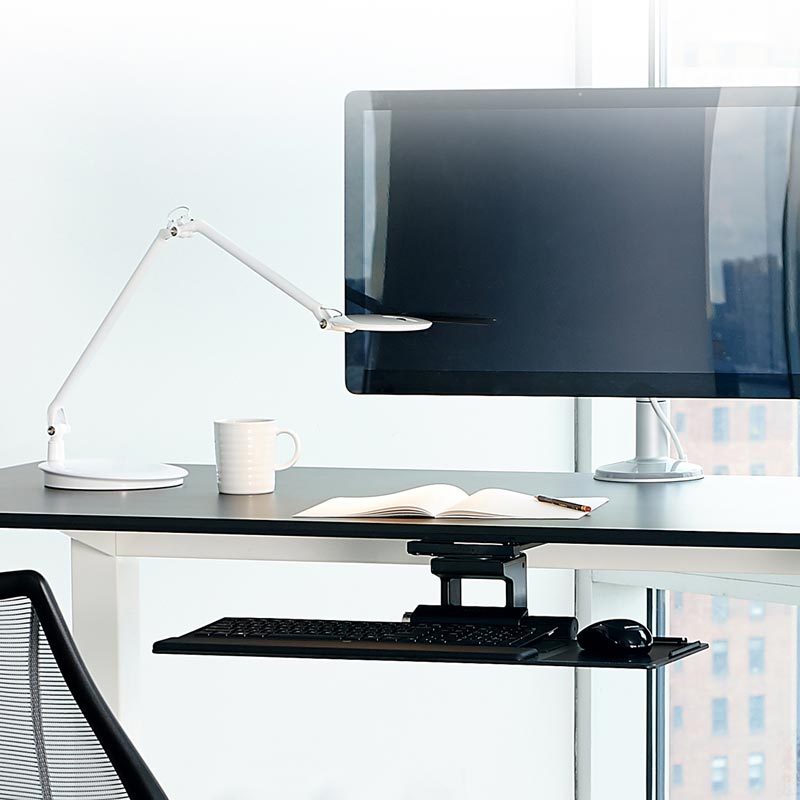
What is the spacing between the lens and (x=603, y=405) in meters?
2.61

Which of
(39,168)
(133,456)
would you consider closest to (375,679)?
(133,456)

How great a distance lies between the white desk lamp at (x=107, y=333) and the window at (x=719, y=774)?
48.9 inches

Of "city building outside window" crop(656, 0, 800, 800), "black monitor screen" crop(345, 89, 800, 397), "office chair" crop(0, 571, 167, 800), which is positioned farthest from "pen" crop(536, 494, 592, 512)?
"city building outside window" crop(656, 0, 800, 800)

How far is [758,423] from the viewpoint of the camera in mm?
2393

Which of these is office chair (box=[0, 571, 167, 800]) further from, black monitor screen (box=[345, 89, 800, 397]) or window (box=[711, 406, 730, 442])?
window (box=[711, 406, 730, 442])

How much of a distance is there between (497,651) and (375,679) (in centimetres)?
127

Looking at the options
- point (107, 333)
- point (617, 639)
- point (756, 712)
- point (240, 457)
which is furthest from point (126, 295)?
point (756, 712)

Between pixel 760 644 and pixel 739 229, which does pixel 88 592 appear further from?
pixel 760 644

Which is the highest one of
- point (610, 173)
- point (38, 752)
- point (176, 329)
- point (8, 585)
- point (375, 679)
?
point (610, 173)

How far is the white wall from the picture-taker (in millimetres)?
2203

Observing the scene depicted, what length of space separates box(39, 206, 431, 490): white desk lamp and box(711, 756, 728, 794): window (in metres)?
1.24

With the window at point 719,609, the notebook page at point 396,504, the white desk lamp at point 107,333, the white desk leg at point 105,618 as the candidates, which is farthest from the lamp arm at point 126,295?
the window at point 719,609

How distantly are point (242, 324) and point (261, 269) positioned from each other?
2.28 feet

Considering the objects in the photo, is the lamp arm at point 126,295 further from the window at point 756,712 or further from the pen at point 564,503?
the window at point 756,712
